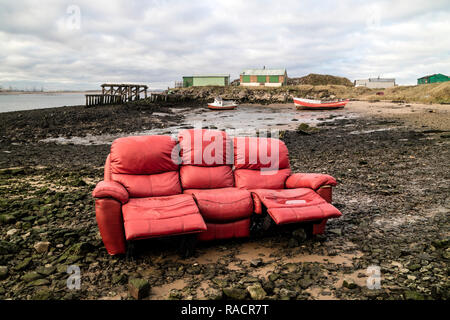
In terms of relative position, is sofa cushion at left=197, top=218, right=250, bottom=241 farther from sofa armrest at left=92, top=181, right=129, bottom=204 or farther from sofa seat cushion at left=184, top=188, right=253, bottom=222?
sofa armrest at left=92, top=181, right=129, bottom=204

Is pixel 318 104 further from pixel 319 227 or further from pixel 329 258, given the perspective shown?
pixel 329 258

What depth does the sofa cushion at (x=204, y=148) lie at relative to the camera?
4.62 m

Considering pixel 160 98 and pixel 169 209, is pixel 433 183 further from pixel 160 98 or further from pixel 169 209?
pixel 160 98

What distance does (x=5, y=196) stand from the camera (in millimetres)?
5715

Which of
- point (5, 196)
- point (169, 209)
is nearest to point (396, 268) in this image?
point (169, 209)

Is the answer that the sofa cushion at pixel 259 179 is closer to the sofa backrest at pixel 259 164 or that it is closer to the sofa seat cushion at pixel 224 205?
the sofa backrest at pixel 259 164

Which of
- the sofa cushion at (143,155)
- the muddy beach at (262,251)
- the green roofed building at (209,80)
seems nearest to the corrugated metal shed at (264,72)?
the green roofed building at (209,80)

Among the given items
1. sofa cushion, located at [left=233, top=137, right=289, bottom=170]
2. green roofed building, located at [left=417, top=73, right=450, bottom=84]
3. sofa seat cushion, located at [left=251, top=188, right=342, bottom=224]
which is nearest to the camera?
sofa seat cushion, located at [left=251, top=188, right=342, bottom=224]

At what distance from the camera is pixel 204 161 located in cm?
465

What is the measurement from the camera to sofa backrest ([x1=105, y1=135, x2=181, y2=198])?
424cm

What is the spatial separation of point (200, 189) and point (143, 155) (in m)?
0.94

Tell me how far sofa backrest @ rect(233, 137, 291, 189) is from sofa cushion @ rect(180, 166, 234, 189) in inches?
8.7

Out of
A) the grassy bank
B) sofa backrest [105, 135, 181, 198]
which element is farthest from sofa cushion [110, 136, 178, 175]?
the grassy bank

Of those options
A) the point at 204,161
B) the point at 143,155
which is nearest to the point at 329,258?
the point at 204,161
